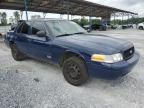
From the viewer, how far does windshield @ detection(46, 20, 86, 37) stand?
4.78 metres

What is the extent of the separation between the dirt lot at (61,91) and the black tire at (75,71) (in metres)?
0.15

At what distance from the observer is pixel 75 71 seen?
410cm

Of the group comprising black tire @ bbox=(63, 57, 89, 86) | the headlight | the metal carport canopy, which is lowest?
black tire @ bbox=(63, 57, 89, 86)

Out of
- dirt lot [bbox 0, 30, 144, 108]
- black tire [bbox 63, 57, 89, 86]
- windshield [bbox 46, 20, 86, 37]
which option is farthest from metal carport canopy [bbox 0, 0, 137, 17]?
black tire [bbox 63, 57, 89, 86]

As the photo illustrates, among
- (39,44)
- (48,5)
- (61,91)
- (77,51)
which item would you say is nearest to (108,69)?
(77,51)

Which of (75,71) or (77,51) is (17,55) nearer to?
(75,71)

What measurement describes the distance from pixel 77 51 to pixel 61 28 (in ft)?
4.49

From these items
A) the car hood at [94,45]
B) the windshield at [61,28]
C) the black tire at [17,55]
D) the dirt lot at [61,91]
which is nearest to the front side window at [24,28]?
the black tire at [17,55]

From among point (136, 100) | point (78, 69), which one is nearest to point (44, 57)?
point (78, 69)

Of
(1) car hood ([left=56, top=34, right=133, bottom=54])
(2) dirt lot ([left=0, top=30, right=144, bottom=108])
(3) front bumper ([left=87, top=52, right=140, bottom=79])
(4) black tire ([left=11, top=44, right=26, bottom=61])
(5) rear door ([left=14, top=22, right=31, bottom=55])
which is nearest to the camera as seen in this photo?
(2) dirt lot ([left=0, top=30, right=144, bottom=108])

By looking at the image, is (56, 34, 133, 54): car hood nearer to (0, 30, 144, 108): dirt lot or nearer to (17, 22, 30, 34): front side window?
(0, 30, 144, 108): dirt lot

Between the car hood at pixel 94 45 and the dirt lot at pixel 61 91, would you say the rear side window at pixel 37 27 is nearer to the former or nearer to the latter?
the car hood at pixel 94 45

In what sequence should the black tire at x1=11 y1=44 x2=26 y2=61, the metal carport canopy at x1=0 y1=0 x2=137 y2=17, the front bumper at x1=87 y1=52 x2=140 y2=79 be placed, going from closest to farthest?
the front bumper at x1=87 y1=52 x2=140 y2=79, the black tire at x1=11 y1=44 x2=26 y2=61, the metal carport canopy at x1=0 y1=0 x2=137 y2=17

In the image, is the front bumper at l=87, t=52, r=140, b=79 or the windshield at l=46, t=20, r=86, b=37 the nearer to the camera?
the front bumper at l=87, t=52, r=140, b=79
